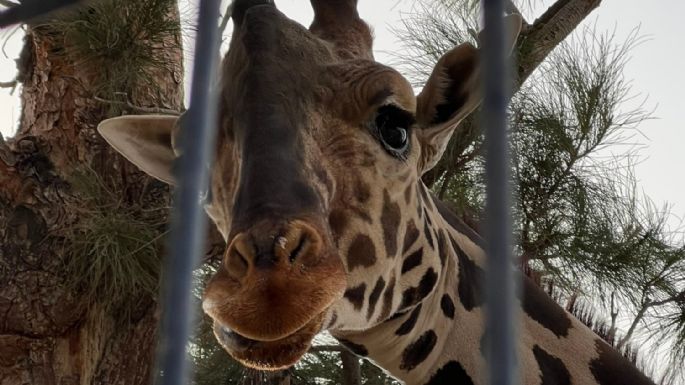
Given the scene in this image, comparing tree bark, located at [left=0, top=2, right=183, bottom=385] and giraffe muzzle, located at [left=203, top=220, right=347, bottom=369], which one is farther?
Answer: tree bark, located at [left=0, top=2, right=183, bottom=385]

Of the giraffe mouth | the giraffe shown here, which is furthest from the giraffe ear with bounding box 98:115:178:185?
the giraffe mouth

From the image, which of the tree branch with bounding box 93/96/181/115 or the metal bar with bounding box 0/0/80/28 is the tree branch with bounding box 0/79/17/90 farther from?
the metal bar with bounding box 0/0/80/28

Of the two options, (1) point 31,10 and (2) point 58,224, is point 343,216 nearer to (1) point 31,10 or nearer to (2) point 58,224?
(1) point 31,10

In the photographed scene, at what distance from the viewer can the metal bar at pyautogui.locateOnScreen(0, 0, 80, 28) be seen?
22.8 inches

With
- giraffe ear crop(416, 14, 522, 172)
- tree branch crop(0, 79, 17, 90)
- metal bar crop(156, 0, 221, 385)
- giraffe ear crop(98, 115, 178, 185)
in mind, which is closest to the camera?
metal bar crop(156, 0, 221, 385)

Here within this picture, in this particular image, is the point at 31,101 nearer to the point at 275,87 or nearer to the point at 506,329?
the point at 275,87

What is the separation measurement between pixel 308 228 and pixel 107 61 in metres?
1.02

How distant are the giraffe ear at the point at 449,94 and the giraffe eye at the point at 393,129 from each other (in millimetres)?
50

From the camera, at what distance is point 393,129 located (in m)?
1.06

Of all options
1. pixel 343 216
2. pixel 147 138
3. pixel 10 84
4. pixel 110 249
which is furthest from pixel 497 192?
pixel 10 84

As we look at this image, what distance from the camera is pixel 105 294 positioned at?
67.4 inches

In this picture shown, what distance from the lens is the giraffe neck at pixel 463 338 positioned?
1167 millimetres

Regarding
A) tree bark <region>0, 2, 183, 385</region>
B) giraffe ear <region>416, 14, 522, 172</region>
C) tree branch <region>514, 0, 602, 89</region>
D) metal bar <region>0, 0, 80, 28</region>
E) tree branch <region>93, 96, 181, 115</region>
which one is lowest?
tree bark <region>0, 2, 183, 385</region>

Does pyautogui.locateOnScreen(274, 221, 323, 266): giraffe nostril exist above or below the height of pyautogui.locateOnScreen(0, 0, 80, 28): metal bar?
below
